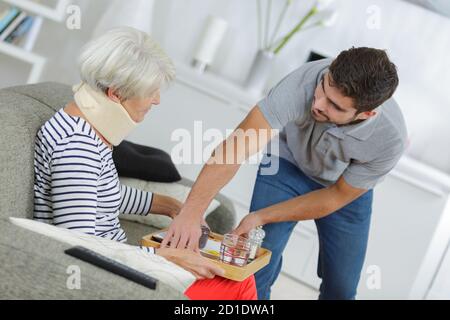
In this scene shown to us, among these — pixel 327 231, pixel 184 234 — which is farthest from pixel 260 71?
pixel 184 234

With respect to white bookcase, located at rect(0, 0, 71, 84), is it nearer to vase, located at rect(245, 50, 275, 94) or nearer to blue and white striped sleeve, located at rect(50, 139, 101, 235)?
vase, located at rect(245, 50, 275, 94)

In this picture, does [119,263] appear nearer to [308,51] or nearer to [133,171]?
[133,171]

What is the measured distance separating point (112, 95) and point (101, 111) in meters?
0.06

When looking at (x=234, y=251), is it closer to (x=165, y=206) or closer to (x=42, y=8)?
(x=165, y=206)

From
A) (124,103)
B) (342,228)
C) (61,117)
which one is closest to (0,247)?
(61,117)

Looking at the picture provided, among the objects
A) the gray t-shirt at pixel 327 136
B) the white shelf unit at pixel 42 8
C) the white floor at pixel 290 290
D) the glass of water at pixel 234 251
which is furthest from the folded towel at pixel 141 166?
the white shelf unit at pixel 42 8

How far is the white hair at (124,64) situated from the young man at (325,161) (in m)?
0.40

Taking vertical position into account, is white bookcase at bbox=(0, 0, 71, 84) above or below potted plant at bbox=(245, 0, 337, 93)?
below

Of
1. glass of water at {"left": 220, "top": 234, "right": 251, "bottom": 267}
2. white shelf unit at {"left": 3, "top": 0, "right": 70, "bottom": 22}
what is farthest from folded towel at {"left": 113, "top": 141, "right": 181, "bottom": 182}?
white shelf unit at {"left": 3, "top": 0, "right": 70, "bottom": 22}

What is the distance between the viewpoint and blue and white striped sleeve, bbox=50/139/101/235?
68.6 inches

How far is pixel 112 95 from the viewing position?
1.86 metres

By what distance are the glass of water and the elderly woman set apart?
6 cm

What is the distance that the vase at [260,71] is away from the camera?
391 cm
